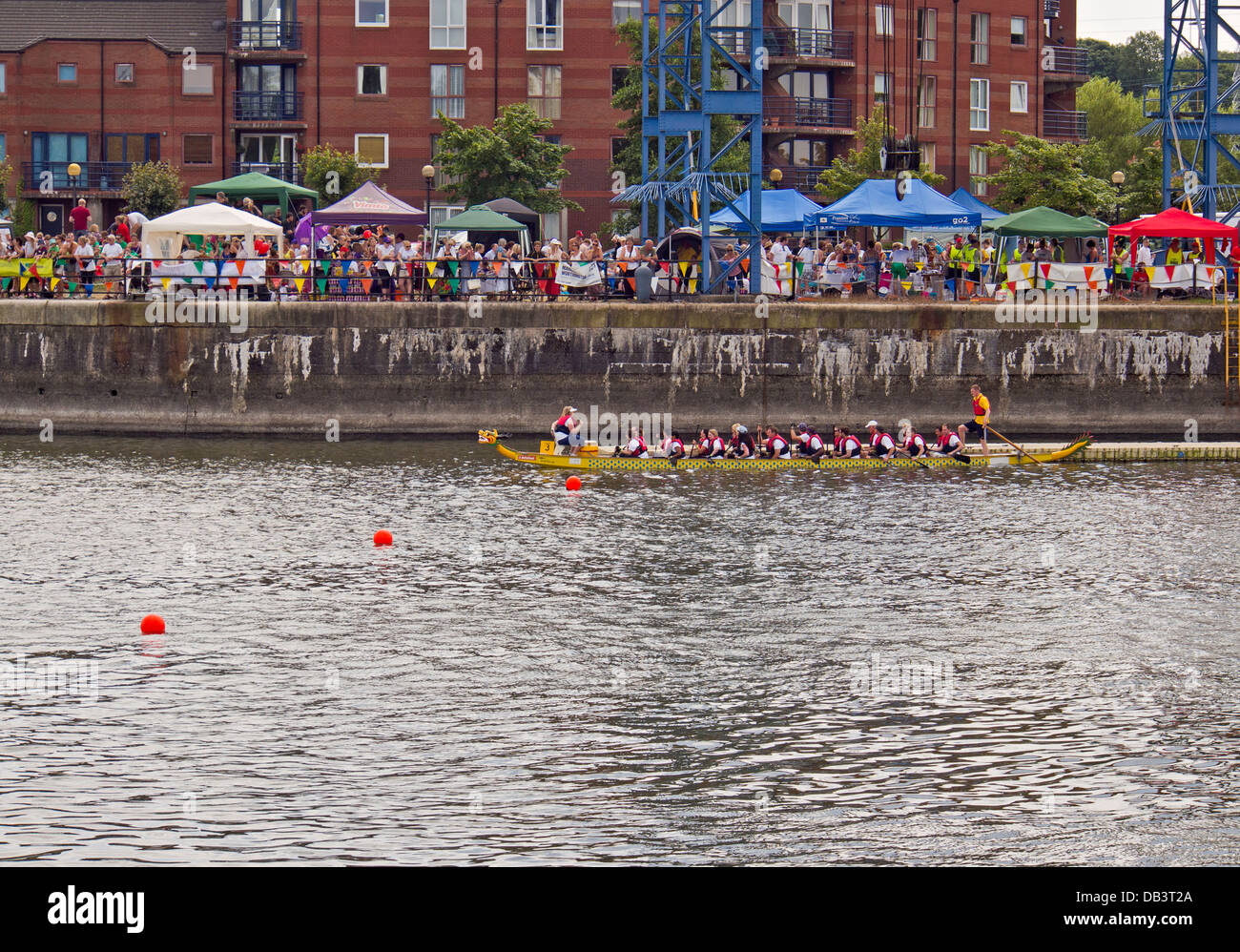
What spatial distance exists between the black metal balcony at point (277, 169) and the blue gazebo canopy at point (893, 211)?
92.8ft

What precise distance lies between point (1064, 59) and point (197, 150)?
4023 cm

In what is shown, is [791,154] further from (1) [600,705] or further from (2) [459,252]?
(1) [600,705]

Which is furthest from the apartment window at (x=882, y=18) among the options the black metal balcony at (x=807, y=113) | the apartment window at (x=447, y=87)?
the apartment window at (x=447, y=87)

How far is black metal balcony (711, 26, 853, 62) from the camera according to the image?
223 feet

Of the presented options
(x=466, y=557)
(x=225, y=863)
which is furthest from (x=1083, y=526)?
(x=225, y=863)

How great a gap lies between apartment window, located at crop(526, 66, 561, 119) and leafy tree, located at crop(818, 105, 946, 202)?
11.6 m

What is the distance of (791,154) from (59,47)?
30499mm

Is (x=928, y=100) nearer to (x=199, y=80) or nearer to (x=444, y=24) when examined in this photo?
(x=444, y=24)

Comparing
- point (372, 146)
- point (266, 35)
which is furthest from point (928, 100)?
point (266, 35)

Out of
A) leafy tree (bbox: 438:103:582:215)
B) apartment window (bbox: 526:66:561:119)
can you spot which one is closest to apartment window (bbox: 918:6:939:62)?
apartment window (bbox: 526:66:561:119)

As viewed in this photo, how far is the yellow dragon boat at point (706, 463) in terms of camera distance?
36.1 metres

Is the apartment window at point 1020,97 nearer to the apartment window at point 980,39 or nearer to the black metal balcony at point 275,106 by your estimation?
the apartment window at point 980,39

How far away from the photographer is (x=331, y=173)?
58.7m

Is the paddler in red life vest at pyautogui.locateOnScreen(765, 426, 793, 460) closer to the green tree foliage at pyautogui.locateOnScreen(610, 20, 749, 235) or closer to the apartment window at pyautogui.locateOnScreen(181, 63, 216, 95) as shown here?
the green tree foliage at pyautogui.locateOnScreen(610, 20, 749, 235)
